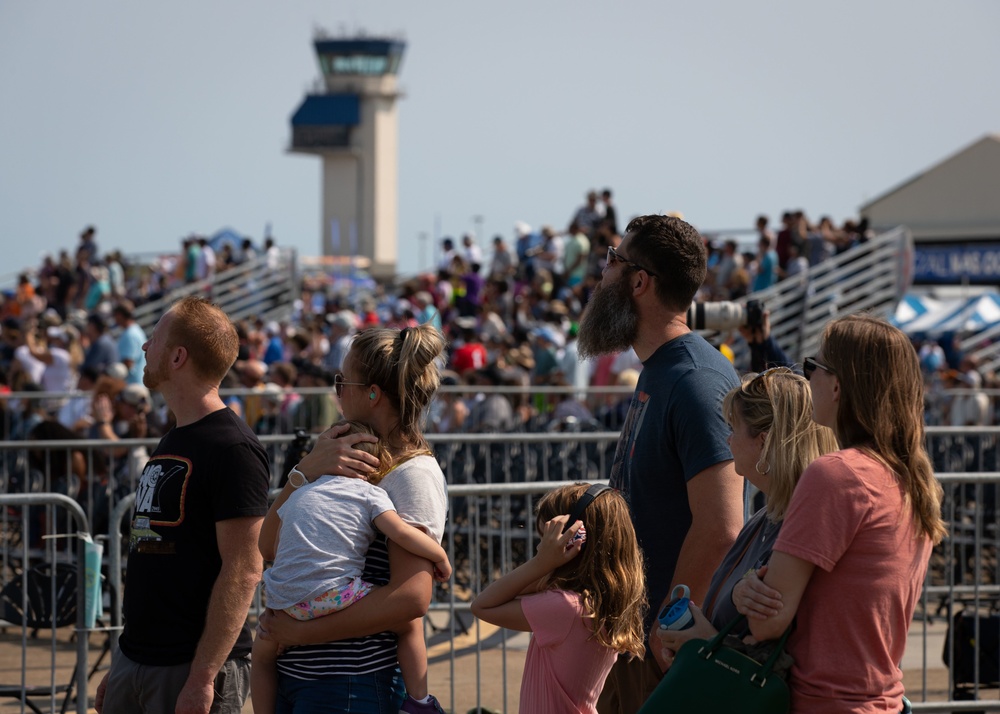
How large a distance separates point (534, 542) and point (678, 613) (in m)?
6.58

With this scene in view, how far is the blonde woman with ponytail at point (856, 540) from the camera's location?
294 centimetres

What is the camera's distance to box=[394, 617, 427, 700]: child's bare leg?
345cm

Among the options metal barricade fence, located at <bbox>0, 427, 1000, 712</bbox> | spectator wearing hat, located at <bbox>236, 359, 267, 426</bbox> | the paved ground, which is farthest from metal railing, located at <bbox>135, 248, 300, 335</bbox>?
the paved ground

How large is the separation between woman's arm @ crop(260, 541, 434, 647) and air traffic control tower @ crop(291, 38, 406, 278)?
8206cm

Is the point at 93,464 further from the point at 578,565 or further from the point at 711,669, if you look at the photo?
the point at 711,669

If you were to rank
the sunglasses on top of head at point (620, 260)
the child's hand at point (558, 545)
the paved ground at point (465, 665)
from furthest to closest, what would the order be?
the paved ground at point (465, 665) → the sunglasses on top of head at point (620, 260) → the child's hand at point (558, 545)

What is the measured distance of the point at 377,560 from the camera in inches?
136

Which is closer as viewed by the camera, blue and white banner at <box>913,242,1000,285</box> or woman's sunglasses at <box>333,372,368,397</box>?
woman's sunglasses at <box>333,372,368,397</box>

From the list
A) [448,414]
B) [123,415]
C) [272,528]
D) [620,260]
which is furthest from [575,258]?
[272,528]

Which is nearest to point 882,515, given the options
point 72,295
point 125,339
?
point 125,339

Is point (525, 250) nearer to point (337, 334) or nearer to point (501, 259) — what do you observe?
point (501, 259)

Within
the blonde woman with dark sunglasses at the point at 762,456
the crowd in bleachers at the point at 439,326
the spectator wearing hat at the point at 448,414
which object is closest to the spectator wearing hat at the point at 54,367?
the crowd in bleachers at the point at 439,326

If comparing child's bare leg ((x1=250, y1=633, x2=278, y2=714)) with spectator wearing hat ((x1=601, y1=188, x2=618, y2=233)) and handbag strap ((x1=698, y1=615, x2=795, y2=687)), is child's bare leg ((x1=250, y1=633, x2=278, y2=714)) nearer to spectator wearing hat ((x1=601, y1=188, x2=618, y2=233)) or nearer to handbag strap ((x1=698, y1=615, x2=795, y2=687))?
handbag strap ((x1=698, y1=615, x2=795, y2=687))

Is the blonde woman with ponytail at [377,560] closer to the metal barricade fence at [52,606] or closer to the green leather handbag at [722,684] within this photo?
the green leather handbag at [722,684]
